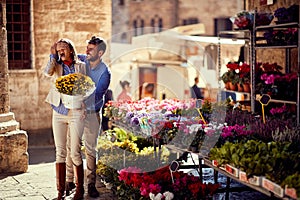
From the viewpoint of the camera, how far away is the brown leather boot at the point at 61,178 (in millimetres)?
6707

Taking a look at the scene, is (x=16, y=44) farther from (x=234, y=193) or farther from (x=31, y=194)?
(x=234, y=193)

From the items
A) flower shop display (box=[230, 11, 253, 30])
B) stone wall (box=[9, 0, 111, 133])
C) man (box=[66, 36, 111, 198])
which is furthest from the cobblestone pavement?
flower shop display (box=[230, 11, 253, 30])

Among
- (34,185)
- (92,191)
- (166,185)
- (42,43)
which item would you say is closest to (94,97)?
(92,191)

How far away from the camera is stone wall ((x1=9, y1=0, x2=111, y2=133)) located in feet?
38.7

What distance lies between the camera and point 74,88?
21.0ft

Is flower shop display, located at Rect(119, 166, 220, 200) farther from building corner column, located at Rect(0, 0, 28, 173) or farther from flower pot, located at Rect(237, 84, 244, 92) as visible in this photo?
flower pot, located at Rect(237, 84, 244, 92)

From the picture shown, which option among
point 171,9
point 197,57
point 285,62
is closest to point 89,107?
point 285,62

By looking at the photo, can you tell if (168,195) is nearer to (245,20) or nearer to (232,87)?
(245,20)

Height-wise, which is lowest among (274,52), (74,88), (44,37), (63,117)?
(63,117)

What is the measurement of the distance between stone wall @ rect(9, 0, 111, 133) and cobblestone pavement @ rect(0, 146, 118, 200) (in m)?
2.80

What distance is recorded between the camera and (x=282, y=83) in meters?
8.12

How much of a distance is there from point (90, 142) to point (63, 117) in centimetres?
55

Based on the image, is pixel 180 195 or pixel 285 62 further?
pixel 285 62

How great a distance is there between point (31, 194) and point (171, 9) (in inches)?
891
